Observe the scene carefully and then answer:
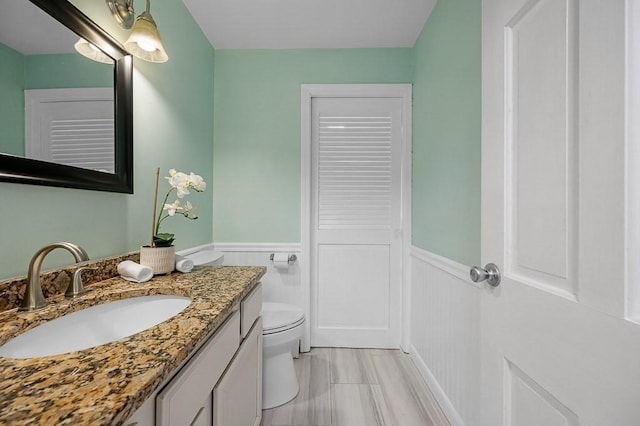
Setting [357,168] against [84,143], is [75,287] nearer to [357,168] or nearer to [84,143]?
[84,143]

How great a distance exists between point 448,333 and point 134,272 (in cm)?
151

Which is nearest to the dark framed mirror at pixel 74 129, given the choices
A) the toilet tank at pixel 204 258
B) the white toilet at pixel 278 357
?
the toilet tank at pixel 204 258

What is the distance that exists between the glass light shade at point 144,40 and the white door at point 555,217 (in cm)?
122

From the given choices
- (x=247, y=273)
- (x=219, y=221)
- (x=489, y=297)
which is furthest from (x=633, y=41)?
(x=219, y=221)

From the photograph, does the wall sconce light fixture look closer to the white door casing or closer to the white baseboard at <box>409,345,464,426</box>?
the white door casing

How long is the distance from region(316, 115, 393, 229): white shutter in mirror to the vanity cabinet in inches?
47.3

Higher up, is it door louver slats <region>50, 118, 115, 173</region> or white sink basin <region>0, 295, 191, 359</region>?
door louver slats <region>50, 118, 115, 173</region>

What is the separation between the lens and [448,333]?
1.52m

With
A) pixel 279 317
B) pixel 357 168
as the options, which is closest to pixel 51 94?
pixel 279 317

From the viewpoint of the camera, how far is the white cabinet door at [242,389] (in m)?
0.85

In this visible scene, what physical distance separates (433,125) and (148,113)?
162cm

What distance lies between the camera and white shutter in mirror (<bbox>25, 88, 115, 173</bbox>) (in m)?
0.86

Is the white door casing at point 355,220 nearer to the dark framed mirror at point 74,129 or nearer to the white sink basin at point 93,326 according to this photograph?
the dark framed mirror at point 74,129

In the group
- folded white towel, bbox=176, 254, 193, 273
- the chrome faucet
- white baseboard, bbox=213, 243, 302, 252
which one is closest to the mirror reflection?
the chrome faucet
